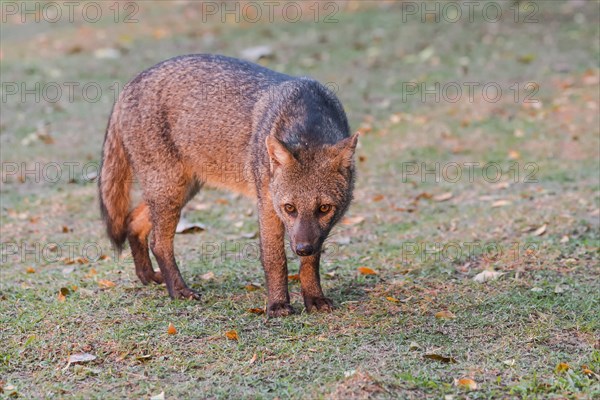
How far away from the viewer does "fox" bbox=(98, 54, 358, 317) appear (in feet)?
19.3

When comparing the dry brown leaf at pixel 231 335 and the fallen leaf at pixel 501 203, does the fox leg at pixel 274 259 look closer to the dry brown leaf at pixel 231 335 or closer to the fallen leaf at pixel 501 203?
the dry brown leaf at pixel 231 335

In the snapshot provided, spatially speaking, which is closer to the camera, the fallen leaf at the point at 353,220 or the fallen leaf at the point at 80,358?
the fallen leaf at the point at 80,358

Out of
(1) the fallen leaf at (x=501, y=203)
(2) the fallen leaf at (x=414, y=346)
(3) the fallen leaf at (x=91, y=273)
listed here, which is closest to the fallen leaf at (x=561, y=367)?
(2) the fallen leaf at (x=414, y=346)

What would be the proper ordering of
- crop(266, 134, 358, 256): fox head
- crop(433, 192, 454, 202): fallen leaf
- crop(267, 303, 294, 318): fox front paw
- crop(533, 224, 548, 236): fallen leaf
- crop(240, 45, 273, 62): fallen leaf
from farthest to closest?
crop(240, 45, 273, 62): fallen leaf
crop(433, 192, 454, 202): fallen leaf
crop(533, 224, 548, 236): fallen leaf
crop(267, 303, 294, 318): fox front paw
crop(266, 134, 358, 256): fox head

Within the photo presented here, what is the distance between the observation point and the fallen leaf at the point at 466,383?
491 centimetres

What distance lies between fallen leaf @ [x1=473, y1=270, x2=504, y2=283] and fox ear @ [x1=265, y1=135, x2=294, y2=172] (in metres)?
1.98

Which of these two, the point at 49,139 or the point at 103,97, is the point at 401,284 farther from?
the point at 103,97

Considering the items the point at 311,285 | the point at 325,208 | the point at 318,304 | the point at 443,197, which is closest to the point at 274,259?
the point at 311,285

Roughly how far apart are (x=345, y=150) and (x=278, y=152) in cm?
45

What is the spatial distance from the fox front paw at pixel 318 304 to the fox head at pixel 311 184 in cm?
62

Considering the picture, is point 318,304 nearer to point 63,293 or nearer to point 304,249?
point 304,249

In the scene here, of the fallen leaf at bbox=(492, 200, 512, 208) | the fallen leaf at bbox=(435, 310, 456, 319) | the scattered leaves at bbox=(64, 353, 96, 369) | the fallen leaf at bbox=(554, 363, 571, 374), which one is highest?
the fallen leaf at bbox=(554, 363, 571, 374)

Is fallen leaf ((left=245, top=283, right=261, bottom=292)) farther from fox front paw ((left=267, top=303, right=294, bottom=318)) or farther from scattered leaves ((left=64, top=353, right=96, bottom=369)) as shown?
scattered leaves ((left=64, top=353, right=96, bottom=369))

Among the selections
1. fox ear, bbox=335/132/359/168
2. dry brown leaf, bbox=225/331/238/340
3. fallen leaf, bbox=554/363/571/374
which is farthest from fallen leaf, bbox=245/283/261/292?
A: fallen leaf, bbox=554/363/571/374
